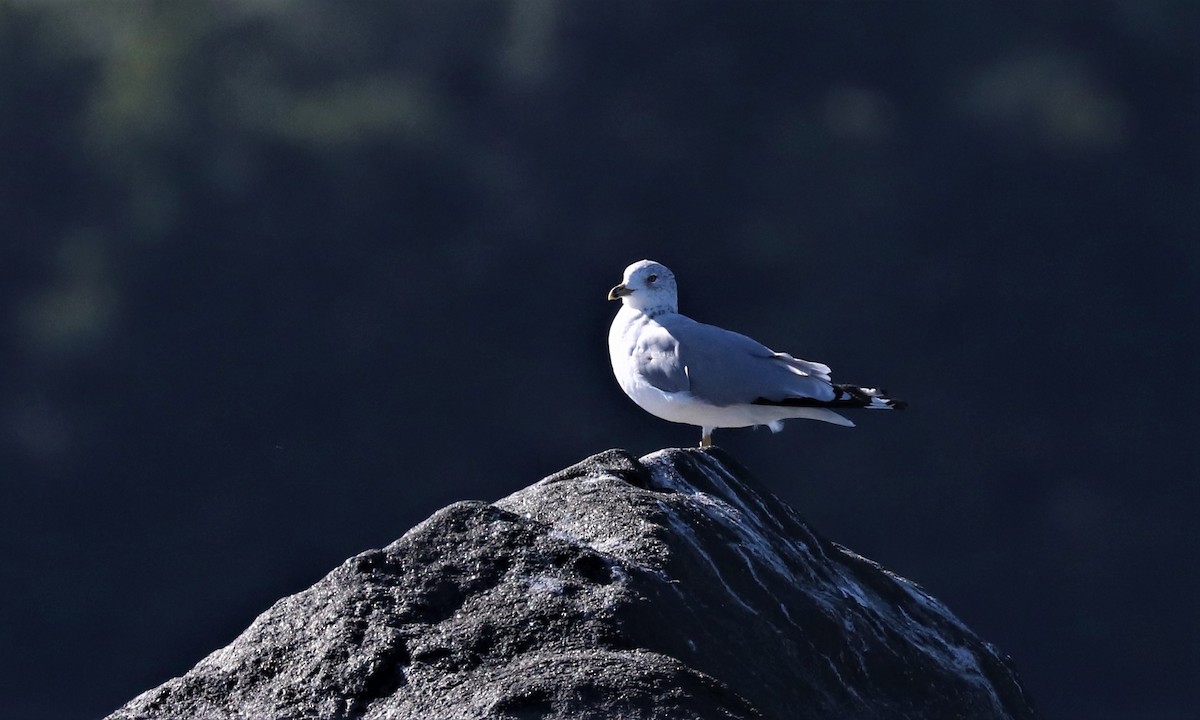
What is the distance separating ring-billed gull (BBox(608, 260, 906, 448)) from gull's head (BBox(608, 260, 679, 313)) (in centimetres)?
27

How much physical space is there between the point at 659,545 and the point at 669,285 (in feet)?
11.6

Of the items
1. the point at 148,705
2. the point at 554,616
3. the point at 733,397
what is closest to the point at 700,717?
the point at 554,616

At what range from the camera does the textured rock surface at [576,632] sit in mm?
3693

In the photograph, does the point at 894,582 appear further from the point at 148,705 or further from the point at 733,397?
the point at 148,705

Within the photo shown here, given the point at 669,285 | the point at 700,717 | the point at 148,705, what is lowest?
the point at 700,717

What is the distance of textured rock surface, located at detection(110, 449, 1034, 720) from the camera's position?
3693 millimetres

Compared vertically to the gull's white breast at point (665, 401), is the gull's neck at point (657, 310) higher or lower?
higher

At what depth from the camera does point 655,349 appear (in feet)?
24.0

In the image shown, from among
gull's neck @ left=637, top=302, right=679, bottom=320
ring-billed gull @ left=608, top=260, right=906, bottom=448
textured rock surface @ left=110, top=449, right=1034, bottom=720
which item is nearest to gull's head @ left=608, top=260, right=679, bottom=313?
gull's neck @ left=637, top=302, right=679, bottom=320

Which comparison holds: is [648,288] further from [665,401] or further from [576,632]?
[576,632]

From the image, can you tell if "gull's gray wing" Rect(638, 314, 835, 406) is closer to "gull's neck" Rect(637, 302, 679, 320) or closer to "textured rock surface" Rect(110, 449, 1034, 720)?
"gull's neck" Rect(637, 302, 679, 320)

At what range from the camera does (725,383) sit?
7.11 metres

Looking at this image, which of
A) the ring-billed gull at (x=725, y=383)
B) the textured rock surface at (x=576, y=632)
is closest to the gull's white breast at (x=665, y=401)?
the ring-billed gull at (x=725, y=383)

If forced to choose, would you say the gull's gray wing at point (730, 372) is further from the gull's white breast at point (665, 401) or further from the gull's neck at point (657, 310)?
the gull's neck at point (657, 310)
